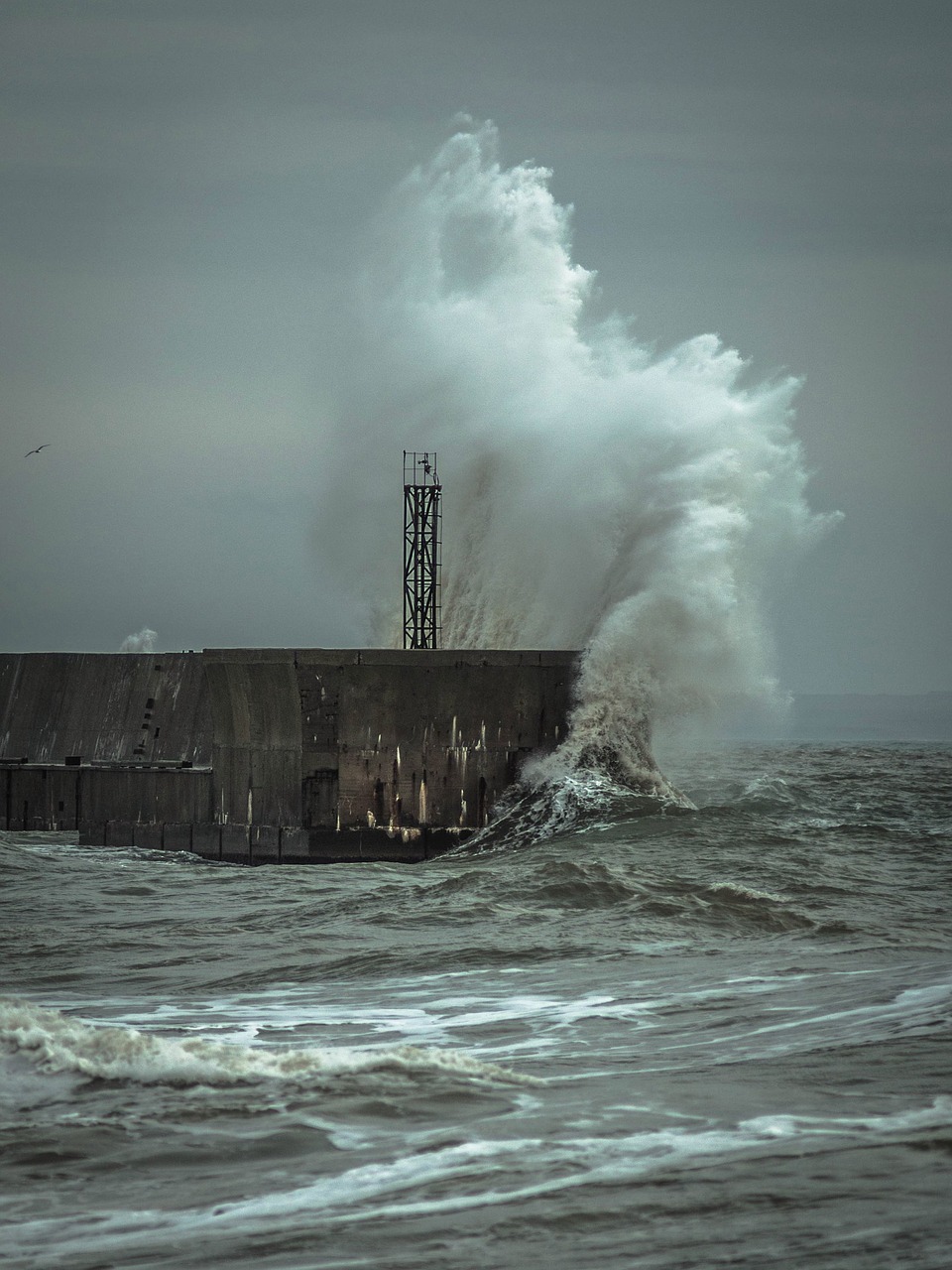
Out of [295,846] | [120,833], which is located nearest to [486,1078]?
[295,846]

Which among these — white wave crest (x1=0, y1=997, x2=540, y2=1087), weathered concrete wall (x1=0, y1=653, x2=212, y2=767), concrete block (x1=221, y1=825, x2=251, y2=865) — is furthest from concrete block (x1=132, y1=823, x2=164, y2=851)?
white wave crest (x1=0, y1=997, x2=540, y2=1087)

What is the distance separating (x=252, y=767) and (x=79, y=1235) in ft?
45.1

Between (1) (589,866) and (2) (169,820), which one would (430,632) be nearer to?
(2) (169,820)

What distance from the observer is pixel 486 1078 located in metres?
7.05

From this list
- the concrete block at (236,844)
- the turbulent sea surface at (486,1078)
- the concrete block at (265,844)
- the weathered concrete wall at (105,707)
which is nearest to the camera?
the turbulent sea surface at (486,1078)

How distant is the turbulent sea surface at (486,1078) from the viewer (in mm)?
5000

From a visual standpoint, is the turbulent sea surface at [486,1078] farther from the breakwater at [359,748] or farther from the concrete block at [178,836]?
the concrete block at [178,836]

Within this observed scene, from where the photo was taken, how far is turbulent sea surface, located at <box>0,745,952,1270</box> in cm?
500

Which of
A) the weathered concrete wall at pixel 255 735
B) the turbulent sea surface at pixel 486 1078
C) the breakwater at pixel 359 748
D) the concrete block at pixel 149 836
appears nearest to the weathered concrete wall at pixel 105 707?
the concrete block at pixel 149 836

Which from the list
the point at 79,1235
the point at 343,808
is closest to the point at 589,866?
the point at 343,808

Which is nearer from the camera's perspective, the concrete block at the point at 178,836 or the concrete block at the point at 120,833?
the concrete block at the point at 178,836

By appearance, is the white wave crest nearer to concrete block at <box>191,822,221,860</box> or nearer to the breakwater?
the breakwater

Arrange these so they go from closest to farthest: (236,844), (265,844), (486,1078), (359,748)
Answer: (486,1078) < (359,748) < (265,844) < (236,844)

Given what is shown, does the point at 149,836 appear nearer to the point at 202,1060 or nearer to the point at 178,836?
the point at 178,836
